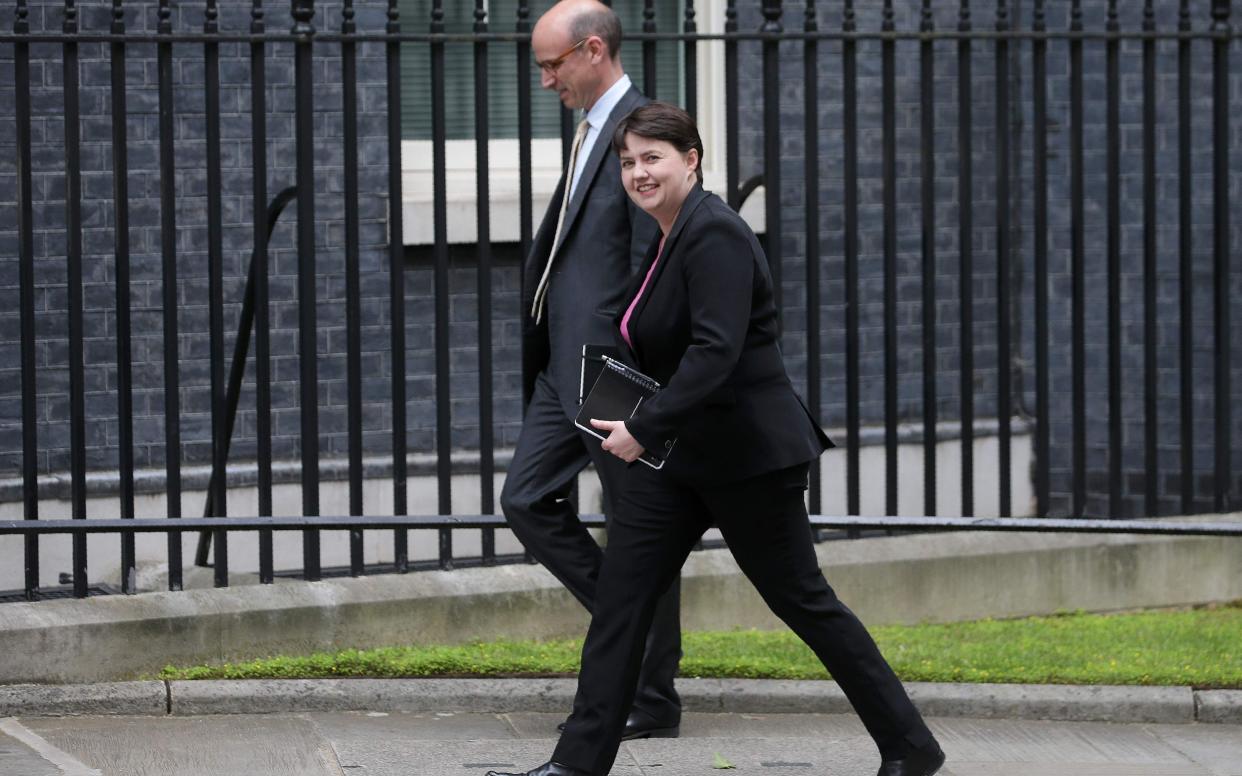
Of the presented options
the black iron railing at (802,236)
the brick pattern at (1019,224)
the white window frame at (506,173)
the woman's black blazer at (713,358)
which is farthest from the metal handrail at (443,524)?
the brick pattern at (1019,224)

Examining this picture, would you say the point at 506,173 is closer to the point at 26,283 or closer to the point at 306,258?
the point at 306,258

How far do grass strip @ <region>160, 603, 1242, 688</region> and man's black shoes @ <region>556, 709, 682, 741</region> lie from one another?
54cm

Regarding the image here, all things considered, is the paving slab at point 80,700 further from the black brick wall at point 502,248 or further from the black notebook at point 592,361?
the black notebook at point 592,361

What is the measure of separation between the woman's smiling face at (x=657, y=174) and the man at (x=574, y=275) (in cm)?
58

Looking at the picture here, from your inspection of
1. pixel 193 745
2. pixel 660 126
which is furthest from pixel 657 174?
pixel 193 745

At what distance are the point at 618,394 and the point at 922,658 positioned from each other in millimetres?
2084

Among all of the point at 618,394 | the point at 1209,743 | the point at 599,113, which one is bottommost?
the point at 1209,743

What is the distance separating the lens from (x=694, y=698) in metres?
6.13

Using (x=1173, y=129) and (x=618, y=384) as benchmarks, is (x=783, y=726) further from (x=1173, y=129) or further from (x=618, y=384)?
(x=1173, y=129)

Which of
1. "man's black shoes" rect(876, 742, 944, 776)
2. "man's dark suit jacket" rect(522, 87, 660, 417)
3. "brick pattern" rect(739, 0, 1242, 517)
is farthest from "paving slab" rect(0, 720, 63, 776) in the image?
"brick pattern" rect(739, 0, 1242, 517)

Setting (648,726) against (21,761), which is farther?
(648,726)

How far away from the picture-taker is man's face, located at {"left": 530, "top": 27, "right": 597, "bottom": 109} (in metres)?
5.44

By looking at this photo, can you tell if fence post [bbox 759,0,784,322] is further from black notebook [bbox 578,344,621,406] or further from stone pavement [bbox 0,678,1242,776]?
black notebook [bbox 578,344,621,406]

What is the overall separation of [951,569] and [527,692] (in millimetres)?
1879
